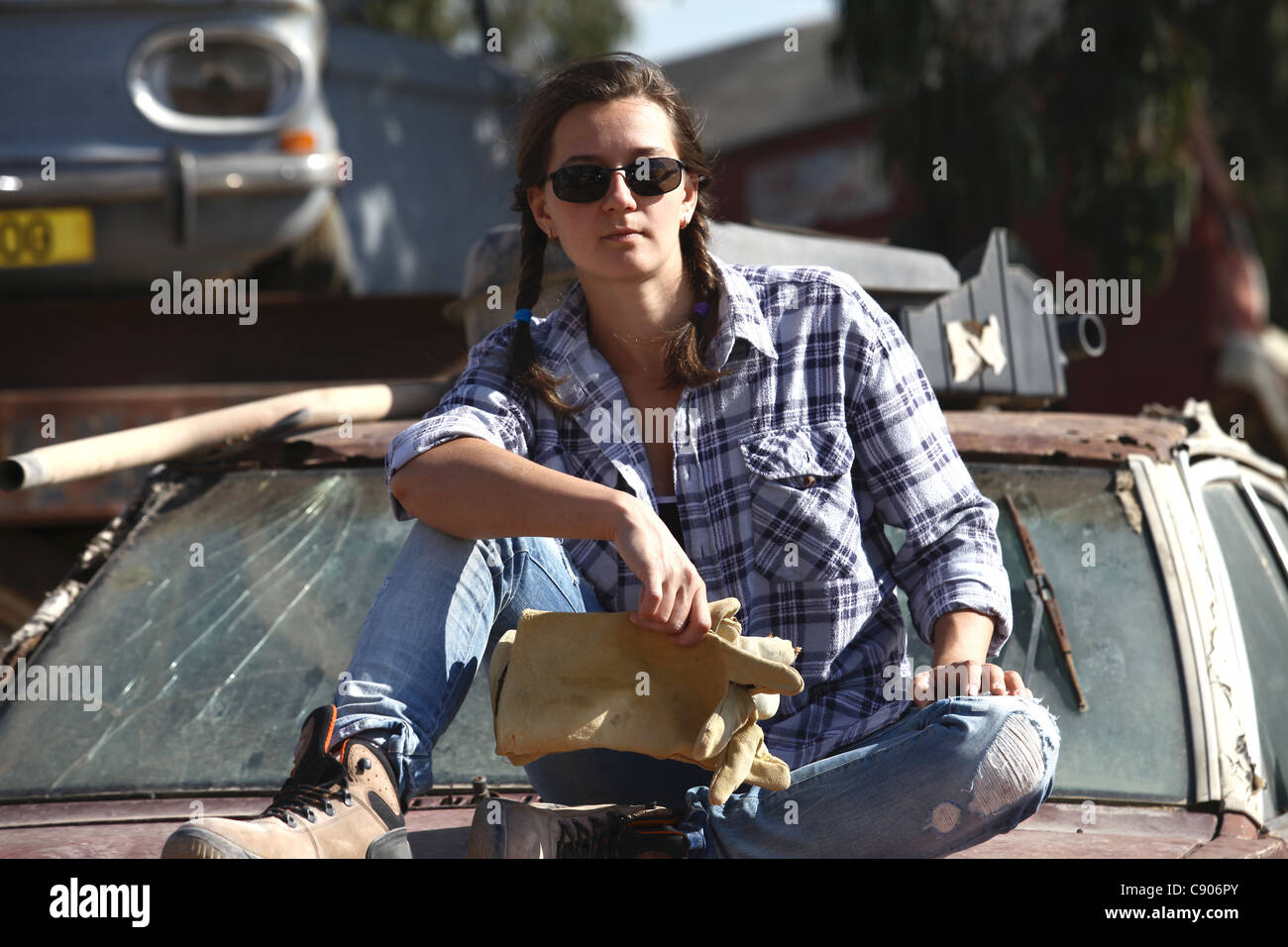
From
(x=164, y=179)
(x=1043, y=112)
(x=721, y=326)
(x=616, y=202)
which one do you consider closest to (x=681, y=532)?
(x=721, y=326)

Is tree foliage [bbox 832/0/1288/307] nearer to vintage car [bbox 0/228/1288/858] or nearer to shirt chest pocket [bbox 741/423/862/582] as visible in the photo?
vintage car [bbox 0/228/1288/858]

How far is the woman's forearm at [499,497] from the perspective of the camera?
2.21 m

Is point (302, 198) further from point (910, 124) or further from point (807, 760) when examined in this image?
point (910, 124)

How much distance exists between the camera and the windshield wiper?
2.64 m

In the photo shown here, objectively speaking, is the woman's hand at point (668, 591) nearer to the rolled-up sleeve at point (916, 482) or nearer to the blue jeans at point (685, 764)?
the blue jeans at point (685, 764)

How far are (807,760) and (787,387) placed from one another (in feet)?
1.80

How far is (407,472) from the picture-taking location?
2340 mm

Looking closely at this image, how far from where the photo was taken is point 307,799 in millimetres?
2072

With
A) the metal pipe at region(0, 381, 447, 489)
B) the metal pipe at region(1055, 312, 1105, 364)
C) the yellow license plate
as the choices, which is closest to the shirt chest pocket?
the metal pipe at region(0, 381, 447, 489)

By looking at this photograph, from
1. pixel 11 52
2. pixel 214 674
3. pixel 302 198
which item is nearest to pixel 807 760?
pixel 214 674

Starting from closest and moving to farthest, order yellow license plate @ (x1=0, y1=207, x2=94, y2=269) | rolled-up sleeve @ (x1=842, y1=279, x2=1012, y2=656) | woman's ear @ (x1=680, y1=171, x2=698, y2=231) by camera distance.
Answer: rolled-up sleeve @ (x1=842, y1=279, x2=1012, y2=656) → woman's ear @ (x1=680, y1=171, x2=698, y2=231) → yellow license plate @ (x1=0, y1=207, x2=94, y2=269)

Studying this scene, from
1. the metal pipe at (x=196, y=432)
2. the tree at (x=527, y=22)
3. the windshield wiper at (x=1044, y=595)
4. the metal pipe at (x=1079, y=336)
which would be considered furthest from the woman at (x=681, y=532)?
the tree at (x=527, y=22)

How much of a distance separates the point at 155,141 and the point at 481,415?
10.4 ft

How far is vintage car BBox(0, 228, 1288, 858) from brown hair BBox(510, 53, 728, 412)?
0.54 meters
